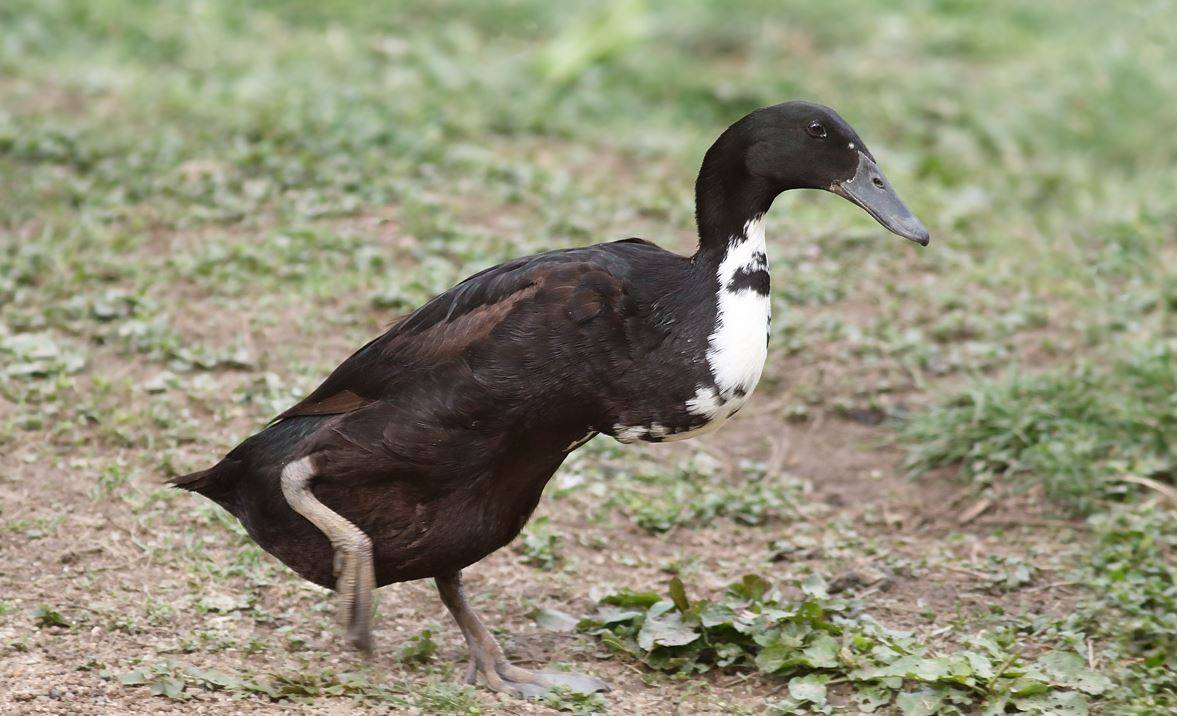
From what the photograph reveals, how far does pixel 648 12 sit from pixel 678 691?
24.4ft

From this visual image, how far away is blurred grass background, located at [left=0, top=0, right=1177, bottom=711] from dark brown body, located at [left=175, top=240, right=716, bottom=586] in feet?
4.65

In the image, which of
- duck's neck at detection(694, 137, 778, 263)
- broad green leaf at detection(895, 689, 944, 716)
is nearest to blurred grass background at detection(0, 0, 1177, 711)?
broad green leaf at detection(895, 689, 944, 716)

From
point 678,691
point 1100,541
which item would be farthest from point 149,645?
point 1100,541

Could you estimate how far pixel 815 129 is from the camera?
4301mm

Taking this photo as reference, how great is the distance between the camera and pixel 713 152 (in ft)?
14.4

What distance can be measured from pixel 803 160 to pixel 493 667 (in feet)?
5.67

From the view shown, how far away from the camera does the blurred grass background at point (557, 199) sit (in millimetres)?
6152

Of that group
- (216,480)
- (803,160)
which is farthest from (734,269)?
(216,480)

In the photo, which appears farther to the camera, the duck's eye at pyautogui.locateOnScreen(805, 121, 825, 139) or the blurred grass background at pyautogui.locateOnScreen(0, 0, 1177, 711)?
the blurred grass background at pyautogui.locateOnScreen(0, 0, 1177, 711)

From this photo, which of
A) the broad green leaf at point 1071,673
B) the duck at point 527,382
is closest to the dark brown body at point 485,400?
the duck at point 527,382

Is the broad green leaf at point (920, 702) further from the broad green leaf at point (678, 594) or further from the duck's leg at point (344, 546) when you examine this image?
the duck's leg at point (344, 546)

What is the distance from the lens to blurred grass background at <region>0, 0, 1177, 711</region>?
6.15m

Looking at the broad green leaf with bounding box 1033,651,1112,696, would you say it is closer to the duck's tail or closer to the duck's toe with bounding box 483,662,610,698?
the duck's toe with bounding box 483,662,610,698

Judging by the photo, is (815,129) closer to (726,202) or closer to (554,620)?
(726,202)
